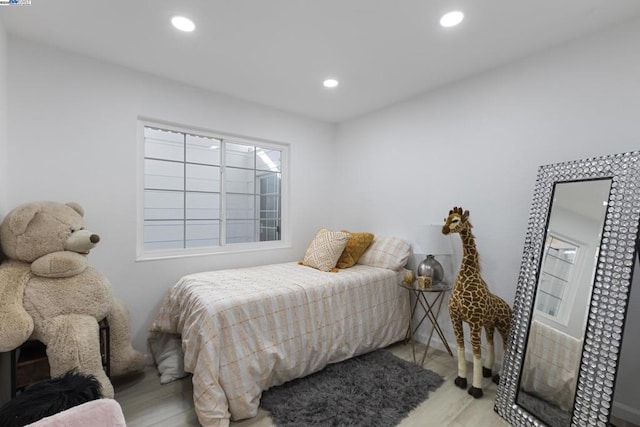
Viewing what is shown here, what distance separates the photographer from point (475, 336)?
6.70ft

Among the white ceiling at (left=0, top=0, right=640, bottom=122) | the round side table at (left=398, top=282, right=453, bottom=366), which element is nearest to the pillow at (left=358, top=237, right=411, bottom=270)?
the round side table at (left=398, top=282, right=453, bottom=366)

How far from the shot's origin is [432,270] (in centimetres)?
264

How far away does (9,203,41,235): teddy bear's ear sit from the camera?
1.76 m

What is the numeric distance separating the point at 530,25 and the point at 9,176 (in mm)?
3646

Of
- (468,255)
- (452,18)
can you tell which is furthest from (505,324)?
(452,18)

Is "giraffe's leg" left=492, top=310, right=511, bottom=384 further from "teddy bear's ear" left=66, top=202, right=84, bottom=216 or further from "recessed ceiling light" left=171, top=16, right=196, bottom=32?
"teddy bear's ear" left=66, top=202, right=84, bottom=216

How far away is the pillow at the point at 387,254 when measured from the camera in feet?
9.71

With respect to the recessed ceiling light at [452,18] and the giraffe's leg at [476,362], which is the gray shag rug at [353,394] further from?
the recessed ceiling light at [452,18]

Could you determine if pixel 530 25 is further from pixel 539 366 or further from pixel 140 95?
pixel 140 95

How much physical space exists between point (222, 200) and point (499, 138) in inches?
105

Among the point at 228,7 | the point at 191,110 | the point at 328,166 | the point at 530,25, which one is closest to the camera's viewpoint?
the point at 228,7

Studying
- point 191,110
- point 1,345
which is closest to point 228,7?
point 191,110

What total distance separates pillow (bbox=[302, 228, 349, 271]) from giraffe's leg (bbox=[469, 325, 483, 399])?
1324 mm

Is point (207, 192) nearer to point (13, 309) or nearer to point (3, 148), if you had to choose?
point (3, 148)
